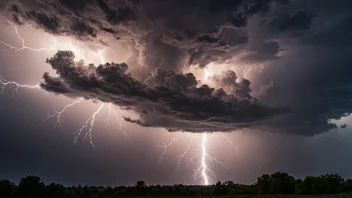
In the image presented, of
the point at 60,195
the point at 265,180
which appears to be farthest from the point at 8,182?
the point at 265,180

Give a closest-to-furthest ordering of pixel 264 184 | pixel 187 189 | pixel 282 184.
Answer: pixel 282 184 → pixel 264 184 → pixel 187 189

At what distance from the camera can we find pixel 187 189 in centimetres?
9744

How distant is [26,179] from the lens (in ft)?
263

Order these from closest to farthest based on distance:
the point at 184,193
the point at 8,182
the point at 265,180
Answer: the point at 8,182
the point at 265,180
the point at 184,193

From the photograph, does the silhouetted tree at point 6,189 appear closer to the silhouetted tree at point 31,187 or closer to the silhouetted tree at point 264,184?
the silhouetted tree at point 31,187

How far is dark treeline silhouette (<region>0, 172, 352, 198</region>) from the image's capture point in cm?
7775

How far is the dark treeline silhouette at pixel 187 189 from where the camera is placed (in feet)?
255

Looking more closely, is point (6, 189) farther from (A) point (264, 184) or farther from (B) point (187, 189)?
(A) point (264, 184)

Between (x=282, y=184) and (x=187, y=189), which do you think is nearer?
(x=282, y=184)

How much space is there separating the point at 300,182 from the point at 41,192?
193 ft

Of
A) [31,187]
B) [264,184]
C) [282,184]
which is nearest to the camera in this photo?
[31,187]

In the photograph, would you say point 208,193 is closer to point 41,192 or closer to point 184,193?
point 184,193

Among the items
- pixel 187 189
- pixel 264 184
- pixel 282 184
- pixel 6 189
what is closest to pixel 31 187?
pixel 6 189

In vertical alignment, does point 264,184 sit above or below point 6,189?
above
